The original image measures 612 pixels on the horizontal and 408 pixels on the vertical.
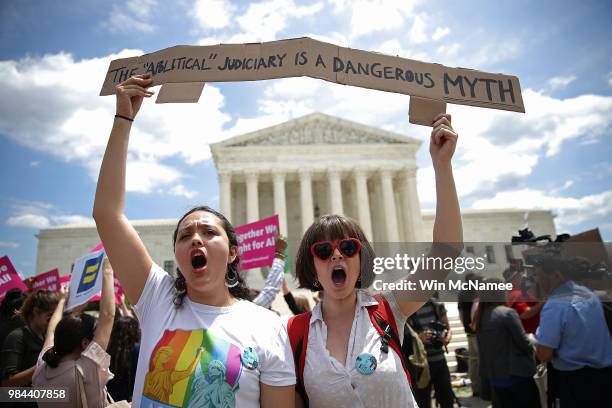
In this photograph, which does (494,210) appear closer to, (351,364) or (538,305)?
(538,305)

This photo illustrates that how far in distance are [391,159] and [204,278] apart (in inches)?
1615

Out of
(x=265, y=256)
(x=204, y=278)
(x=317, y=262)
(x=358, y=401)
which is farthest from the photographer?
(x=265, y=256)

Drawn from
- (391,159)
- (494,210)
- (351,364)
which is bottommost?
(351,364)

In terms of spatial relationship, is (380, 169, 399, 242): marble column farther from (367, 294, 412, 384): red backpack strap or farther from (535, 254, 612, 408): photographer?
(367, 294, 412, 384): red backpack strap

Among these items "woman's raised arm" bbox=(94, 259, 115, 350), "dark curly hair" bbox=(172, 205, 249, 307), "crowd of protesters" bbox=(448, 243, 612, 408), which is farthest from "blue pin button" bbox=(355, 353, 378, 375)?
"woman's raised arm" bbox=(94, 259, 115, 350)

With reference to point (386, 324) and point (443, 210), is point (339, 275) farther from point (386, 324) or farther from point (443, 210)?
point (443, 210)

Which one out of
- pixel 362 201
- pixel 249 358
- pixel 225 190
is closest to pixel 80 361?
pixel 249 358

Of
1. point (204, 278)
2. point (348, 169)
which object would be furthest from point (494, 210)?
point (204, 278)

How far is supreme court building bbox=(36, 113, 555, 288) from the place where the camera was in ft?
129

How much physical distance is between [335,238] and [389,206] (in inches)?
1524

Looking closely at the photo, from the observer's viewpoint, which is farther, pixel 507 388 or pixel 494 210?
pixel 494 210

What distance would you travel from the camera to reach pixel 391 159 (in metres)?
41.6

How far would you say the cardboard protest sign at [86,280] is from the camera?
5379mm

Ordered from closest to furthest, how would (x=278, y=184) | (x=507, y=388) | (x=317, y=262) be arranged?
(x=317, y=262) → (x=507, y=388) → (x=278, y=184)
